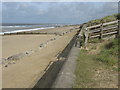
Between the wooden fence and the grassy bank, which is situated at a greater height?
the wooden fence

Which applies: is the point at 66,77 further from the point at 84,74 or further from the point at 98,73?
the point at 98,73

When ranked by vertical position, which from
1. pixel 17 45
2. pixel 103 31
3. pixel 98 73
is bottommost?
pixel 98 73

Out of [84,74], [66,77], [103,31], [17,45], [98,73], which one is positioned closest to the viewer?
[66,77]

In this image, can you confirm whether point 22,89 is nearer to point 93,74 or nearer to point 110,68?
point 93,74

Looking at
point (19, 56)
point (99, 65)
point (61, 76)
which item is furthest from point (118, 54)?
point (19, 56)

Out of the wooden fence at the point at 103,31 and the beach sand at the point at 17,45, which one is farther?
the wooden fence at the point at 103,31

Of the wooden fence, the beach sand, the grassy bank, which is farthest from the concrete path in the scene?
the wooden fence

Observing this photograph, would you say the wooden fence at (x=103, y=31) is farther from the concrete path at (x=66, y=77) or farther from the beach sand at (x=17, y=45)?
the concrete path at (x=66, y=77)

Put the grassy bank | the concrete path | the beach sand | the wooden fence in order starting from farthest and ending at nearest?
the wooden fence < the beach sand < the grassy bank < the concrete path

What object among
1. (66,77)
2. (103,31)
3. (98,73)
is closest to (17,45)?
(103,31)

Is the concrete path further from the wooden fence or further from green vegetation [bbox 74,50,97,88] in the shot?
the wooden fence

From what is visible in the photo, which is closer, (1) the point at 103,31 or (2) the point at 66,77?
(2) the point at 66,77

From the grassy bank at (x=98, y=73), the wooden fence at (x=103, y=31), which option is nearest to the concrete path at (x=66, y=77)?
the grassy bank at (x=98, y=73)

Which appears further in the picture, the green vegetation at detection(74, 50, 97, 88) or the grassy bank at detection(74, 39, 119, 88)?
the grassy bank at detection(74, 39, 119, 88)
